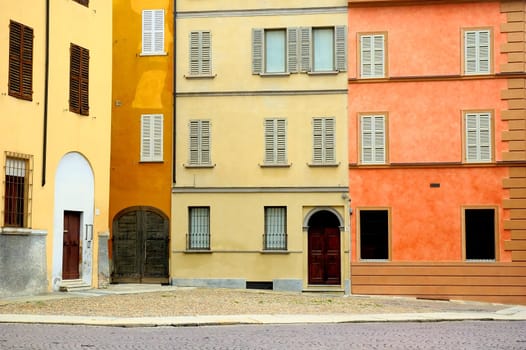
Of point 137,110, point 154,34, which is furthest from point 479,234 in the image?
point 154,34

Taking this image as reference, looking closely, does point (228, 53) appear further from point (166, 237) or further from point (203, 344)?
point (203, 344)

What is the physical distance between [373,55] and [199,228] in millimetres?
8884

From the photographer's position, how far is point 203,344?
14.8m

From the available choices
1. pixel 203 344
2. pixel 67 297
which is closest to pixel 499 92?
pixel 67 297

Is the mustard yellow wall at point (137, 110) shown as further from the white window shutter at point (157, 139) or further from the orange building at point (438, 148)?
the orange building at point (438, 148)

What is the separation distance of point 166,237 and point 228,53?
712 cm

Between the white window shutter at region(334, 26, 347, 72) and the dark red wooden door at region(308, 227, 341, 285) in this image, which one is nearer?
the dark red wooden door at region(308, 227, 341, 285)

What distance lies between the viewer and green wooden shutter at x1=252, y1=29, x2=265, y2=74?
3206 cm

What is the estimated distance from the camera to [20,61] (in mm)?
24406

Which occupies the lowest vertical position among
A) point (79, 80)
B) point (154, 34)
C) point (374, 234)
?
point (374, 234)

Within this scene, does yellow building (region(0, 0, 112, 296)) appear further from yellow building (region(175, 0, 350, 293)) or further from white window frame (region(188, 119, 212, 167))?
yellow building (region(175, 0, 350, 293))

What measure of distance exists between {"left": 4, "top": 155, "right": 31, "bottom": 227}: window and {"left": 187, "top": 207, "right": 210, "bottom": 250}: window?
335 inches

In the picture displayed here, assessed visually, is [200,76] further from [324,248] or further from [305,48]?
[324,248]

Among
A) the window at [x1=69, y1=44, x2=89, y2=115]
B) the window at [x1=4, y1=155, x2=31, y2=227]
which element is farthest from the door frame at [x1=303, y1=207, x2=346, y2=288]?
the window at [x1=4, y1=155, x2=31, y2=227]
